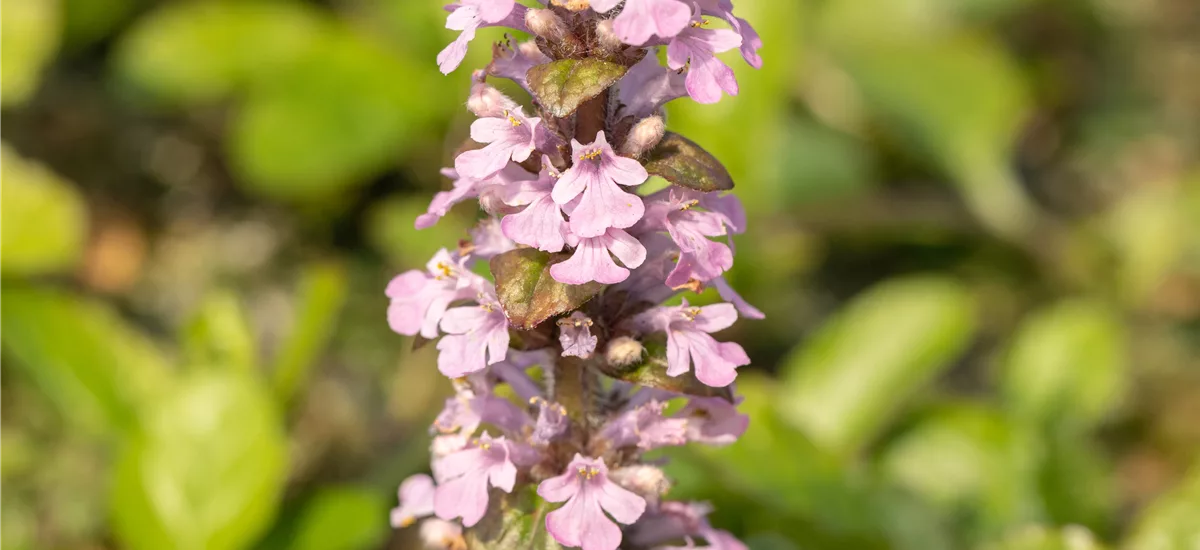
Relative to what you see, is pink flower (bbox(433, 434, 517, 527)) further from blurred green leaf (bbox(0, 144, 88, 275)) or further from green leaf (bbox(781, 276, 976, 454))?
blurred green leaf (bbox(0, 144, 88, 275))

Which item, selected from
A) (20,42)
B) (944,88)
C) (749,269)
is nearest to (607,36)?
(749,269)

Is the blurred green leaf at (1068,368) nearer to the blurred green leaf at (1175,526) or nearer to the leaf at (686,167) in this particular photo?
the blurred green leaf at (1175,526)

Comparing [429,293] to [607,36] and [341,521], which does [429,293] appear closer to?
[607,36]

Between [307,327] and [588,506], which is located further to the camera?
[307,327]

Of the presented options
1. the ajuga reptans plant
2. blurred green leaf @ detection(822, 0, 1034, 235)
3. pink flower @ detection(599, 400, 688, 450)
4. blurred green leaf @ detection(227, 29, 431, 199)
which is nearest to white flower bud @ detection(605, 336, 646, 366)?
the ajuga reptans plant

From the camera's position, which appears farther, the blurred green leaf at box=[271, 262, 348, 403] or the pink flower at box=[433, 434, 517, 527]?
the blurred green leaf at box=[271, 262, 348, 403]

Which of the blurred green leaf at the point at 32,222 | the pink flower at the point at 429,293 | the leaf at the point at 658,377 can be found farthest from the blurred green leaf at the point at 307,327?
the leaf at the point at 658,377

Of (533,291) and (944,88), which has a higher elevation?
(944,88)
